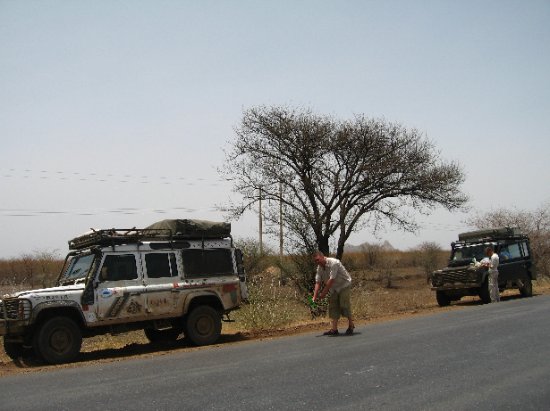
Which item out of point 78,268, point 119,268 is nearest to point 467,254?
point 119,268

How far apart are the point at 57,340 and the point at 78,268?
1.65 m

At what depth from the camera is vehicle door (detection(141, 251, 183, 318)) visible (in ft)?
38.4

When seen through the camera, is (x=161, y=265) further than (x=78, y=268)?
Yes

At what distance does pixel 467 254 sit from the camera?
2134cm

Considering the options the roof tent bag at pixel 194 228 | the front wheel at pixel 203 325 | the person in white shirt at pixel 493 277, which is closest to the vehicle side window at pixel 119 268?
the roof tent bag at pixel 194 228

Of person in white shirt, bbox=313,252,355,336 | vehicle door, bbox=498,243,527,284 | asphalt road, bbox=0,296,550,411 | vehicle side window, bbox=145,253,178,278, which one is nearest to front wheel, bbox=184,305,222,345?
vehicle side window, bbox=145,253,178,278

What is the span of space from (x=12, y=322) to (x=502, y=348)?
26.1 ft

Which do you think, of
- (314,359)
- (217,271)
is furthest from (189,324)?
(314,359)

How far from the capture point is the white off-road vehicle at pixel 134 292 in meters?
10.5

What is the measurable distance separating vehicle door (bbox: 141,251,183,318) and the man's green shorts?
3101 millimetres

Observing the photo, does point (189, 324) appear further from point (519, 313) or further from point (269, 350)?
point (519, 313)

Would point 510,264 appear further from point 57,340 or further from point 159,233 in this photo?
point 57,340

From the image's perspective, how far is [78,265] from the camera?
11.8 m

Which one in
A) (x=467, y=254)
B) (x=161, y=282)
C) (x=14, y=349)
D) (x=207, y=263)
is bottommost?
(x=14, y=349)
